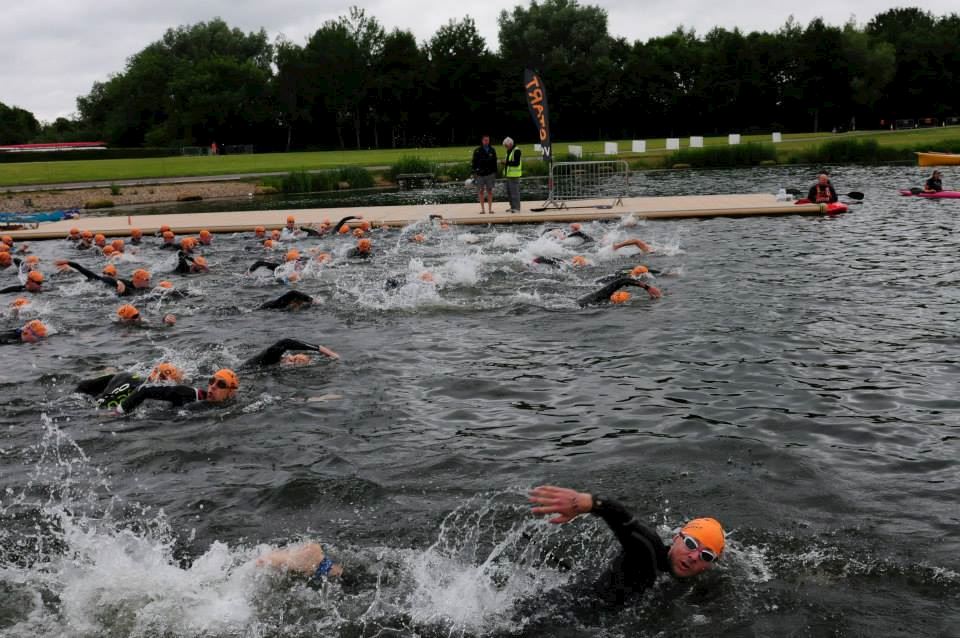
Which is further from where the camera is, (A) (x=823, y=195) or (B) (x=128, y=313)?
(A) (x=823, y=195)

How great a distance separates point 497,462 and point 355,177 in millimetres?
39865

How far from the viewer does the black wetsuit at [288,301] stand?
16.2 meters

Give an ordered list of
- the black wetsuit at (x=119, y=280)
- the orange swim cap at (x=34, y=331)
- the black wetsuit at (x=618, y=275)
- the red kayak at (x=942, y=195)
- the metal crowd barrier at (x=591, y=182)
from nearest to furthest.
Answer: the orange swim cap at (x=34, y=331)
the black wetsuit at (x=618, y=275)
the black wetsuit at (x=119, y=280)
the red kayak at (x=942, y=195)
the metal crowd barrier at (x=591, y=182)

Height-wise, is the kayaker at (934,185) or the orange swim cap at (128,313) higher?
the kayaker at (934,185)

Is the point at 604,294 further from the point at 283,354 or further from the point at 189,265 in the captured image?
the point at 189,265

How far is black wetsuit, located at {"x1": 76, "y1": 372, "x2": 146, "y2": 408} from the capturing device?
36.4 ft

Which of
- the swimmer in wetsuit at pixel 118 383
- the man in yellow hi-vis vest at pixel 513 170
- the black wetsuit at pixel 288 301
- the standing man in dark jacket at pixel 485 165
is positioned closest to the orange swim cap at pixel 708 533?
the swimmer in wetsuit at pixel 118 383

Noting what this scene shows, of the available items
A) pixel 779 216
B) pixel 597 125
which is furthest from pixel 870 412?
pixel 597 125

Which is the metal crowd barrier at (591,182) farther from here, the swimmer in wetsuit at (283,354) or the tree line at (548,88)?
the tree line at (548,88)

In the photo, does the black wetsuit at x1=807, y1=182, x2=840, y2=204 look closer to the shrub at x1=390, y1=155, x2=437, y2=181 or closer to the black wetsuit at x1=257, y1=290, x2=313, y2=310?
the black wetsuit at x1=257, y1=290, x2=313, y2=310

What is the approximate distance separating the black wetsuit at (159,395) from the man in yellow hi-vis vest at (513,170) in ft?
49.2

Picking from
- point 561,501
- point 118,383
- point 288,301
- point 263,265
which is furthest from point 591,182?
point 561,501

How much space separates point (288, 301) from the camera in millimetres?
16438

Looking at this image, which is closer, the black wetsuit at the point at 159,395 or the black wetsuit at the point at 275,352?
the black wetsuit at the point at 159,395
